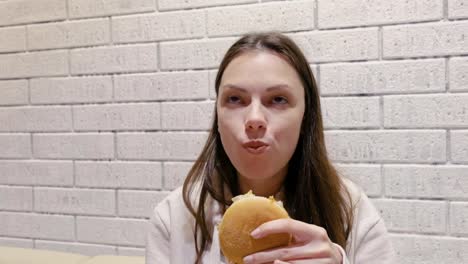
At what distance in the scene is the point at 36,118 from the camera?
1.68 m

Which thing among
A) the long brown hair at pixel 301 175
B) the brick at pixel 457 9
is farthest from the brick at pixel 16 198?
the brick at pixel 457 9

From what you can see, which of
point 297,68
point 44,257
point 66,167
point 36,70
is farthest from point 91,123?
point 297,68

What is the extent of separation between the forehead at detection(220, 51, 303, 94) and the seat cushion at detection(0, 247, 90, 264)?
81 cm

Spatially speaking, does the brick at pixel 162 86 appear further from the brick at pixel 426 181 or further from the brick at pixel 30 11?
the brick at pixel 426 181

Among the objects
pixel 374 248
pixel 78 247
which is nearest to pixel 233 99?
pixel 374 248

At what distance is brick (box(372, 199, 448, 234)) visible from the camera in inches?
49.1

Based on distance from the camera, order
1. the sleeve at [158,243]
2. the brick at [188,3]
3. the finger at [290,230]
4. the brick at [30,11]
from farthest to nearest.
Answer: the brick at [30,11], the brick at [188,3], the sleeve at [158,243], the finger at [290,230]

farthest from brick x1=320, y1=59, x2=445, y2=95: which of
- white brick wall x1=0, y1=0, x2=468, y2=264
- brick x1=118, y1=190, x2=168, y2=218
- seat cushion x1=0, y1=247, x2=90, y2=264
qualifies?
seat cushion x1=0, y1=247, x2=90, y2=264

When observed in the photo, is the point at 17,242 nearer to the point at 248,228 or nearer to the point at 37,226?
the point at 37,226

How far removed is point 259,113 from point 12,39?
1244mm

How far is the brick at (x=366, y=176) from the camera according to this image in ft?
4.25

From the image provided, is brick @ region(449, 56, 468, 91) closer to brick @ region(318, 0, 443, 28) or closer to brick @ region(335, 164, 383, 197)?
brick @ region(318, 0, 443, 28)

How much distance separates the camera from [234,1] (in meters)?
1.41

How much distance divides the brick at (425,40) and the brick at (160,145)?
0.56 m
